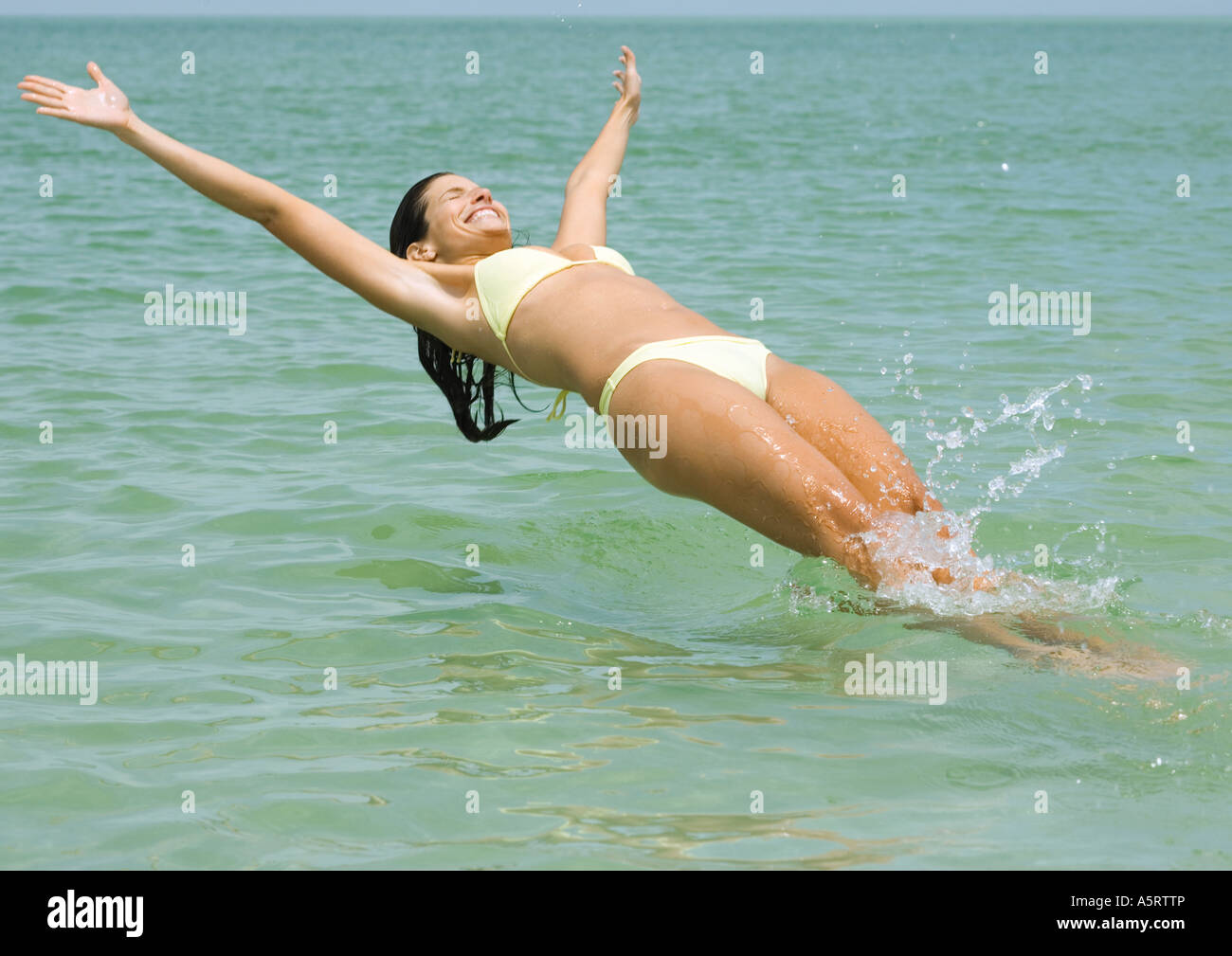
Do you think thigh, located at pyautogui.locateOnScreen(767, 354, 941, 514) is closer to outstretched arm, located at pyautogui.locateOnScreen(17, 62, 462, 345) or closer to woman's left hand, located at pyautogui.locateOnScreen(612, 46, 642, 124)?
outstretched arm, located at pyautogui.locateOnScreen(17, 62, 462, 345)

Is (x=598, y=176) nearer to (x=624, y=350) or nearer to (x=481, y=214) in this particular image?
(x=481, y=214)

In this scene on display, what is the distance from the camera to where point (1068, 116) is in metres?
29.1

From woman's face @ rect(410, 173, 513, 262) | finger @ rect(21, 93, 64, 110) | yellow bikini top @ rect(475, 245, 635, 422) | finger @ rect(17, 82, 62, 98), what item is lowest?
yellow bikini top @ rect(475, 245, 635, 422)

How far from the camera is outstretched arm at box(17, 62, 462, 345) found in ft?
15.4

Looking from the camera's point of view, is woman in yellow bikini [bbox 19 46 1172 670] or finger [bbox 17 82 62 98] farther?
finger [bbox 17 82 62 98]

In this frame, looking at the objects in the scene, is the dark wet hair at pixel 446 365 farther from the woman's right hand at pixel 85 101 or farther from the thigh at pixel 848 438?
the thigh at pixel 848 438

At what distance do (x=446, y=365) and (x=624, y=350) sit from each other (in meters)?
1.25

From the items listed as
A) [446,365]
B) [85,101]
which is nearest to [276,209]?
[85,101]

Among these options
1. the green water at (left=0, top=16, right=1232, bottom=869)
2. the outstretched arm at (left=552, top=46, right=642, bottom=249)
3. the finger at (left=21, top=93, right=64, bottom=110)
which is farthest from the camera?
the outstretched arm at (left=552, top=46, right=642, bottom=249)

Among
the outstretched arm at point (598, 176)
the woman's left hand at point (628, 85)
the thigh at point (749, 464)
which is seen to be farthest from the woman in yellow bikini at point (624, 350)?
the woman's left hand at point (628, 85)

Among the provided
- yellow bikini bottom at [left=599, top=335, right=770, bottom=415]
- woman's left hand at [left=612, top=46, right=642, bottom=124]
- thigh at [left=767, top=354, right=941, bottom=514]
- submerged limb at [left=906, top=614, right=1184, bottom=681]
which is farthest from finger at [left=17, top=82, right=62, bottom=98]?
submerged limb at [left=906, top=614, right=1184, bottom=681]

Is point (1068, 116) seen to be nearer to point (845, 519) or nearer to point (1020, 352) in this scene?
point (1020, 352)

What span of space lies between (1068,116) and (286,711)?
92.6ft

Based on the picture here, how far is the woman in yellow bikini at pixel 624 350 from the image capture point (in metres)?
4.23
